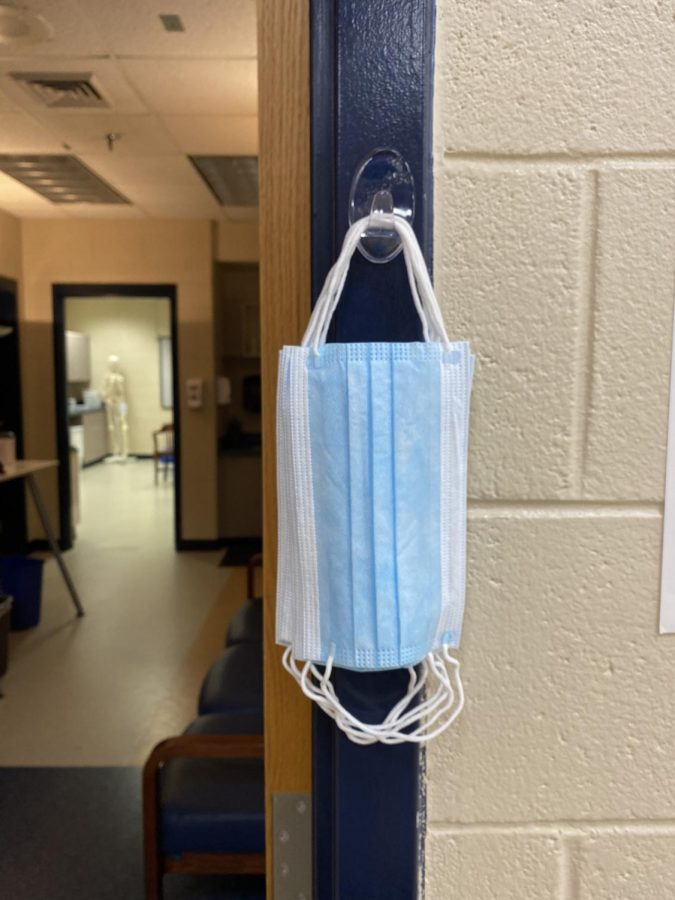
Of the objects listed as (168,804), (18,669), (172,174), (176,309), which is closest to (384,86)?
(168,804)

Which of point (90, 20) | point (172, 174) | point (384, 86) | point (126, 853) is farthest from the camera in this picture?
point (172, 174)

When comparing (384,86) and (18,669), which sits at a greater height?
Answer: (384,86)

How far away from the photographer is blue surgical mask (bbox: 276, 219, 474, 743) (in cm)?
52

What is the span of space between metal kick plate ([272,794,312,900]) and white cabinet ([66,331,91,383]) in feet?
31.8

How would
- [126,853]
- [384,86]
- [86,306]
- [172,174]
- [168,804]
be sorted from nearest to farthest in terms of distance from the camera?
1. [384,86]
2. [168,804]
3. [126,853]
4. [172,174]
5. [86,306]

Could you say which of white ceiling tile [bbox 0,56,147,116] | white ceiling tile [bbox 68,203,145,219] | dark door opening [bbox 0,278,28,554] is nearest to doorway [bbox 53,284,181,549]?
dark door opening [bbox 0,278,28,554]

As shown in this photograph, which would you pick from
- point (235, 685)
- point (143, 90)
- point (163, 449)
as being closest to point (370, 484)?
point (235, 685)

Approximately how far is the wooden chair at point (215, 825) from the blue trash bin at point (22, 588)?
8.72 feet

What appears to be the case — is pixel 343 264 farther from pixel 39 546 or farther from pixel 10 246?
pixel 39 546

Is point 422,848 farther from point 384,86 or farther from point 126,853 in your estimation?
point 126,853

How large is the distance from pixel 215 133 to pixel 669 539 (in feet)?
12.2

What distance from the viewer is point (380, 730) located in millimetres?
590

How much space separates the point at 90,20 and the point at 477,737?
2.81 metres

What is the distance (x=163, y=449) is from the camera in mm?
11750
